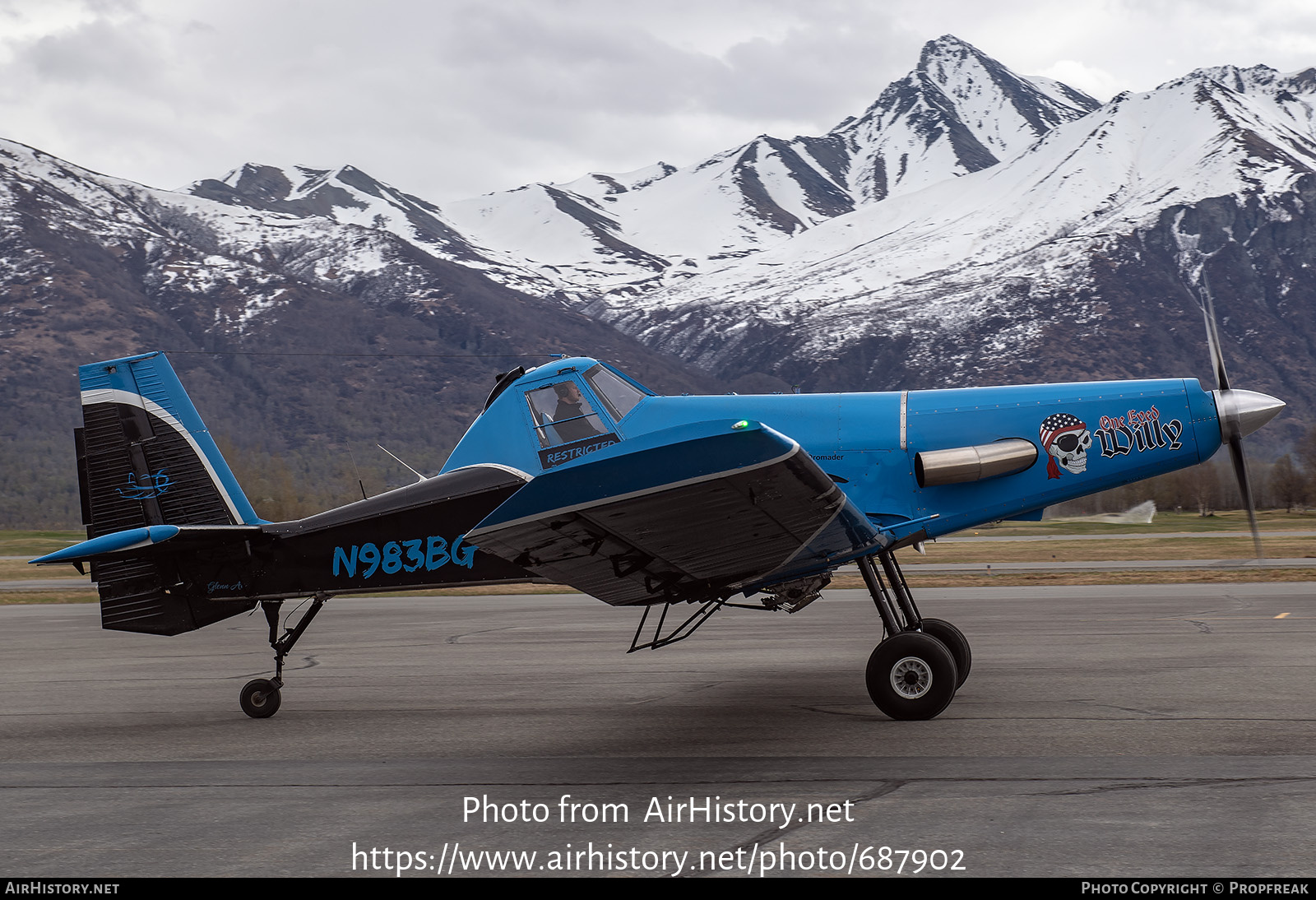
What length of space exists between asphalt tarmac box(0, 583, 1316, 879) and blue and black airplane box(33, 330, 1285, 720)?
896 mm

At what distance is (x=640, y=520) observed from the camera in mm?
6406

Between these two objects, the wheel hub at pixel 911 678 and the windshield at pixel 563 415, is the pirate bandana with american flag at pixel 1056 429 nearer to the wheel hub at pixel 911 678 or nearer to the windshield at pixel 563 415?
the wheel hub at pixel 911 678

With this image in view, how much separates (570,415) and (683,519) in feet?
7.19

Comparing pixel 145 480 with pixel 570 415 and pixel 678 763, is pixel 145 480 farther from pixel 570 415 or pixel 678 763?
pixel 678 763

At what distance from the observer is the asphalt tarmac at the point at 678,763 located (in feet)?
16.2

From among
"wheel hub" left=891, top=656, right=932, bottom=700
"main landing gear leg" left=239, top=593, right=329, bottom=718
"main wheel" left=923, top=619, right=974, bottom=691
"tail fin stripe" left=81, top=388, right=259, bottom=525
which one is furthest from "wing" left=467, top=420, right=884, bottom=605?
"tail fin stripe" left=81, top=388, right=259, bottom=525

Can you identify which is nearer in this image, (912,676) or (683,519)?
(683,519)

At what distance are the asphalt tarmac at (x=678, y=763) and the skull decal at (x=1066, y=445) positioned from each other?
185 cm

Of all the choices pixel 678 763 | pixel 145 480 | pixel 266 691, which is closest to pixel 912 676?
pixel 678 763

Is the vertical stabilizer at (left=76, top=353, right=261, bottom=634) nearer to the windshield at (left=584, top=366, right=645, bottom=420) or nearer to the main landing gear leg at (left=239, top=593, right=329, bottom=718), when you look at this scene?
the main landing gear leg at (left=239, top=593, right=329, bottom=718)

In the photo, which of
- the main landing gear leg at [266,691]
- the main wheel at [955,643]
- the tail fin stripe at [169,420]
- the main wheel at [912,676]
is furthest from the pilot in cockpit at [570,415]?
the main wheel at [955,643]

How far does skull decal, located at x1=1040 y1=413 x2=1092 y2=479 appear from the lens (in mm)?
8133
